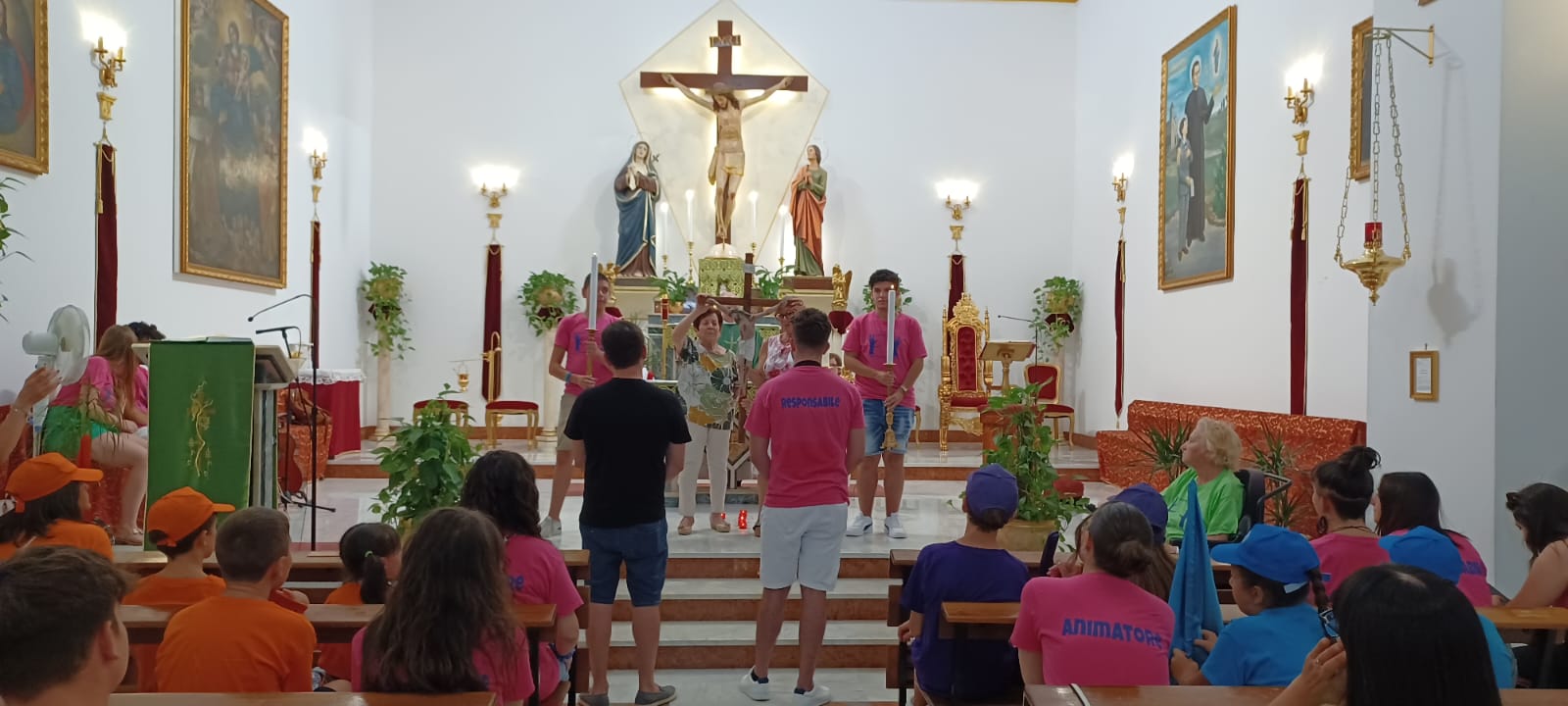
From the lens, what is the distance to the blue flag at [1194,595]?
287 cm

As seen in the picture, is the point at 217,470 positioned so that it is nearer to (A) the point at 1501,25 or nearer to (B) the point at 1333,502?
(B) the point at 1333,502

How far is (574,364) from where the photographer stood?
6777mm

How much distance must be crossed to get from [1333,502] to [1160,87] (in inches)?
294

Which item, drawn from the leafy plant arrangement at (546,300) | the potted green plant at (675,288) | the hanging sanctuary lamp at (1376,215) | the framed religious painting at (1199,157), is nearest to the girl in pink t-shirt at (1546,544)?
the hanging sanctuary lamp at (1376,215)

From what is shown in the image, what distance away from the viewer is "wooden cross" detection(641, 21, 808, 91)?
12.3 meters

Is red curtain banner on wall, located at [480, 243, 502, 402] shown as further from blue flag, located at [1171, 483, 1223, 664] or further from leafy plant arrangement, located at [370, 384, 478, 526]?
blue flag, located at [1171, 483, 1223, 664]

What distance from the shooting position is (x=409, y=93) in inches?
485

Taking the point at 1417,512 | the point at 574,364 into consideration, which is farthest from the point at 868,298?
the point at 1417,512

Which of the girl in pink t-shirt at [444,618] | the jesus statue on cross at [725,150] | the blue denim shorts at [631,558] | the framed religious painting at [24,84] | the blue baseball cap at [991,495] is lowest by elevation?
the blue denim shorts at [631,558]

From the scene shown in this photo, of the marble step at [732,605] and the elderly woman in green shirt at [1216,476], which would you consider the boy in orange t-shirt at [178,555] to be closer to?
the marble step at [732,605]

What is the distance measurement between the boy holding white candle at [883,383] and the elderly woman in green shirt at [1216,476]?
6.08 feet

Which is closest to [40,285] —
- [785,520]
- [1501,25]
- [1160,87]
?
[785,520]

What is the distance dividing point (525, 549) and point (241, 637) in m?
0.97

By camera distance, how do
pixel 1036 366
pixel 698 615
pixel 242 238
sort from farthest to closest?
1. pixel 1036 366
2. pixel 242 238
3. pixel 698 615
